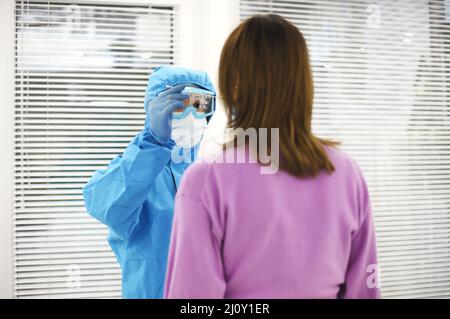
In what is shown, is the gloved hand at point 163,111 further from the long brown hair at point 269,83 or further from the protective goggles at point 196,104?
the long brown hair at point 269,83

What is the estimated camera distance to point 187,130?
131 cm

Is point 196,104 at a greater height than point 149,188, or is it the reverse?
point 196,104

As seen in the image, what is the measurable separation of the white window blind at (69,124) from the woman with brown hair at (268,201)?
4.57 ft

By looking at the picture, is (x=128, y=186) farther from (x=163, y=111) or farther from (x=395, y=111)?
(x=395, y=111)

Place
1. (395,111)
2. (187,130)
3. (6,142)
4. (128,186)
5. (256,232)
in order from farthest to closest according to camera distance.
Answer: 1. (395,111)
2. (6,142)
3. (187,130)
4. (128,186)
5. (256,232)

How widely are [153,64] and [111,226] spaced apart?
1.14 m

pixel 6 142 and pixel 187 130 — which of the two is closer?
pixel 187 130

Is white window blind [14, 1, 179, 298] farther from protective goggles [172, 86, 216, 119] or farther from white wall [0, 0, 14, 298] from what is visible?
protective goggles [172, 86, 216, 119]

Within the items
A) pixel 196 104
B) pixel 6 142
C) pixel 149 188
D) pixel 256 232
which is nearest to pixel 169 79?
pixel 196 104

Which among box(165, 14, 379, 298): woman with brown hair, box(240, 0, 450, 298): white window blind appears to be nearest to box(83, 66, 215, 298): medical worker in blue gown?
box(165, 14, 379, 298): woman with brown hair

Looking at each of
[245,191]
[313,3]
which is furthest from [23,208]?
[313,3]

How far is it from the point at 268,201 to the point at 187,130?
0.64 metres

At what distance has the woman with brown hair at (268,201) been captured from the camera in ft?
2.38

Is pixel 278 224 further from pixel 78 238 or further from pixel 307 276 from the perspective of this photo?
pixel 78 238
